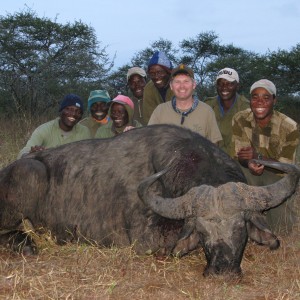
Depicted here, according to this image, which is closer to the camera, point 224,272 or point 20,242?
point 224,272

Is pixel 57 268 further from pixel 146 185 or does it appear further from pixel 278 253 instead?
pixel 278 253

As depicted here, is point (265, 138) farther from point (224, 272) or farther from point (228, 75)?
point (224, 272)

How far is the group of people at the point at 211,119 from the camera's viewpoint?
583cm

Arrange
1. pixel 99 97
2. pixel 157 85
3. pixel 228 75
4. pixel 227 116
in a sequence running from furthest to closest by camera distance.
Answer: pixel 157 85 < pixel 99 97 < pixel 227 116 < pixel 228 75

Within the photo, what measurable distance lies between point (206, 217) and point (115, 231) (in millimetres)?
1278

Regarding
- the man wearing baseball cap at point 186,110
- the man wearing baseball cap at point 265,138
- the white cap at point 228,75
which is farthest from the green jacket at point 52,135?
the man wearing baseball cap at point 265,138

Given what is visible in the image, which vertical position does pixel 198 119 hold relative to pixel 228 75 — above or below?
below

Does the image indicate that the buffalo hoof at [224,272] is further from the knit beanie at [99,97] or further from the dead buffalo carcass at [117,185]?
the knit beanie at [99,97]

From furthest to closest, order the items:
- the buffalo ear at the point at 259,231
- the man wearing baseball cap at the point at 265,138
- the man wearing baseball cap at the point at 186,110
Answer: the man wearing baseball cap at the point at 186,110 → the man wearing baseball cap at the point at 265,138 → the buffalo ear at the point at 259,231

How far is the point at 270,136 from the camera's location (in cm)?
597

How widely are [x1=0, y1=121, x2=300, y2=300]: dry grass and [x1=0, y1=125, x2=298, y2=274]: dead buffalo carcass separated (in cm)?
24

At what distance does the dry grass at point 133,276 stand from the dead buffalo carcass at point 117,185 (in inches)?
9.3

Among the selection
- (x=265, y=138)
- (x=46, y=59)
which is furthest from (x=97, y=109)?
(x=46, y=59)

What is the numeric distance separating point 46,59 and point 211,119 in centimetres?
1194
